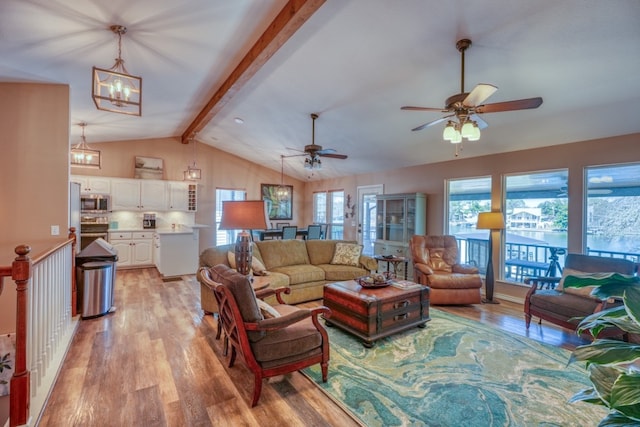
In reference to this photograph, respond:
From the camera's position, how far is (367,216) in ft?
24.3

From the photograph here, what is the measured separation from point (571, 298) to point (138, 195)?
795 cm

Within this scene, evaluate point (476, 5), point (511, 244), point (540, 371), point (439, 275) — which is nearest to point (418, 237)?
point (439, 275)

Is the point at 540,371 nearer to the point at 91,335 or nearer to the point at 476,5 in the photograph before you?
the point at 476,5

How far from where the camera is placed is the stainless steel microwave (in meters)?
6.30

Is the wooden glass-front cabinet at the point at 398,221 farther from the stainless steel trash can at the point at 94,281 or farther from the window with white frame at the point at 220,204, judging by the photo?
the stainless steel trash can at the point at 94,281

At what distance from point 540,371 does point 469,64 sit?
116 inches

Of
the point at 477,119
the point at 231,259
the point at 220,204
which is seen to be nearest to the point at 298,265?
the point at 231,259

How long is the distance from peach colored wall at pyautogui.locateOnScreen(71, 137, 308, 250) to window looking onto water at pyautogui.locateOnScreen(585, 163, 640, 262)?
6.93m

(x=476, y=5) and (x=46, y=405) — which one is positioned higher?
(x=476, y=5)

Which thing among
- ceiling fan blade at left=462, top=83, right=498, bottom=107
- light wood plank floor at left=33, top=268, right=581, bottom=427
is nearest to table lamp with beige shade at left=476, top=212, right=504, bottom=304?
light wood plank floor at left=33, top=268, right=581, bottom=427

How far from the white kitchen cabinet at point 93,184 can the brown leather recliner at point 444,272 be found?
21.4 feet

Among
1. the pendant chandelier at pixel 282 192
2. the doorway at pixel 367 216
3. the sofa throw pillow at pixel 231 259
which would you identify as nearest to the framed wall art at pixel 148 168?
the pendant chandelier at pixel 282 192

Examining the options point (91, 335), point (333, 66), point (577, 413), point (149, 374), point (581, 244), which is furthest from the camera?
point (581, 244)

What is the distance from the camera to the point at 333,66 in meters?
3.50
